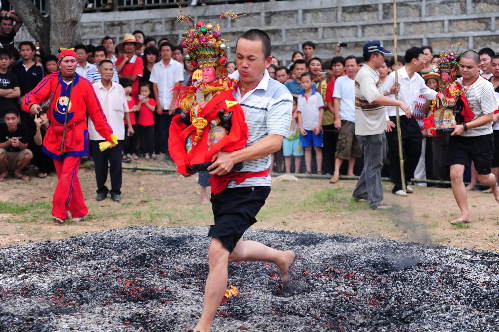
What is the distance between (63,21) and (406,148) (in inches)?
273

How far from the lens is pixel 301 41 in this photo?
14.8 m

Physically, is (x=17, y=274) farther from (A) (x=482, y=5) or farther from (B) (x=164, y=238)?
(A) (x=482, y=5)

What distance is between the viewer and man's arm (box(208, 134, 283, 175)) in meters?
4.26

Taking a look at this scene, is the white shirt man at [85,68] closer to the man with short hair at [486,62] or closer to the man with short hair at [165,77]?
the man with short hair at [165,77]

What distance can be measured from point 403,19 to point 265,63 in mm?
9989

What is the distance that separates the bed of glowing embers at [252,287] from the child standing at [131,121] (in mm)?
5682

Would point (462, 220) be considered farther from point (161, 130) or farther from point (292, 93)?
point (161, 130)

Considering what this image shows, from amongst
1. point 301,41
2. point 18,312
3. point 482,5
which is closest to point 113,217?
point 18,312

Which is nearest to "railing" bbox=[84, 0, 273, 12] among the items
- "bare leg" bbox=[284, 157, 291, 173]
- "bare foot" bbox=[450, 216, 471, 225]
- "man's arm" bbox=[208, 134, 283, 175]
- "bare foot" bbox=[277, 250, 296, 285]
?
"bare leg" bbox=[284, 157, 291, 173]

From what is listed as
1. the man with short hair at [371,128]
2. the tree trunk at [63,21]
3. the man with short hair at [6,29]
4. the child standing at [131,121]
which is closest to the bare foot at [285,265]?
the man with short hair at [371,128]

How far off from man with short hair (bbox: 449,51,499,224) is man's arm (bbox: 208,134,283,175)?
4.23m

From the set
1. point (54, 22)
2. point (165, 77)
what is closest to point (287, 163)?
point (165, 77)

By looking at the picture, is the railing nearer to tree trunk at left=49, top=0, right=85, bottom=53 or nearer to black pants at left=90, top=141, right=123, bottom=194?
tree trunk at left=49, top=0, right=85, bottom=53

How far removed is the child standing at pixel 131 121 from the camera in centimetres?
Result: 1244
